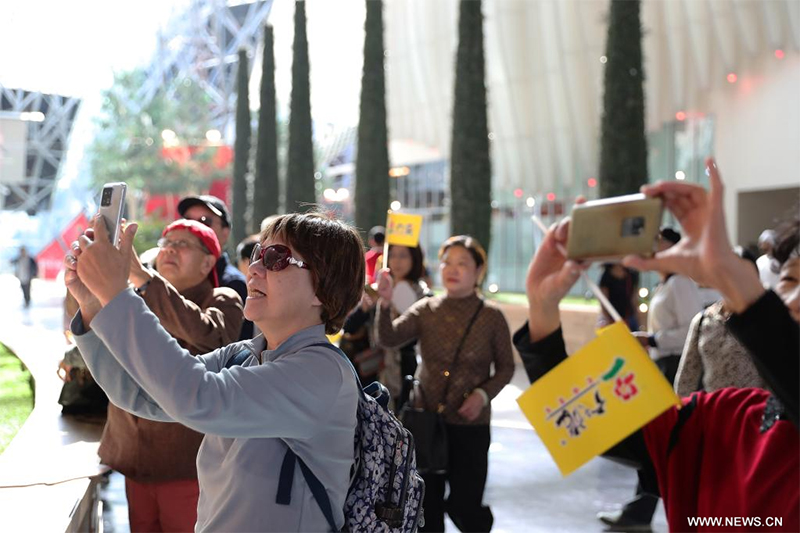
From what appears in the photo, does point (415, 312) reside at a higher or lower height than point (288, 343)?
lower

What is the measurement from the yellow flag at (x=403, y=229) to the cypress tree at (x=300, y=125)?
768 inches

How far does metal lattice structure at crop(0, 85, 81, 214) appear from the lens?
67750mm

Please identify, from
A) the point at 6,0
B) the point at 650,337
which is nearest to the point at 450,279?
the point at 650,337

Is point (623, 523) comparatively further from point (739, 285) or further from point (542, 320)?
point (739, 285)

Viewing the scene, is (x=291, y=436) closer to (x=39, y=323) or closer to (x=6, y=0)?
(x=39, y=323)

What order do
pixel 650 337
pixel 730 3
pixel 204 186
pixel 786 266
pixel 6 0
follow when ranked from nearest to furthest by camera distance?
pixel 786 266 < pixel 650 337 < pixel 730 3 < pixel 6 0 < pixel 204 186

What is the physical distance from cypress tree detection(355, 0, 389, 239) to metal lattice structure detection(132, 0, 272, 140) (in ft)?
111

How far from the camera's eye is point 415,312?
17.0ft

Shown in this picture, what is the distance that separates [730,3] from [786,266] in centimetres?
1787

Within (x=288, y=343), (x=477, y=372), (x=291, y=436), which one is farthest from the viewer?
(x=477, y=372)

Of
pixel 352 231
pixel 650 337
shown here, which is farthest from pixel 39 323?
pixel 352 231

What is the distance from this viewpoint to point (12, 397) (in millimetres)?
6535

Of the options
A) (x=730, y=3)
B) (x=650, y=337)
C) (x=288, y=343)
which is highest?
(x=730, y=3)

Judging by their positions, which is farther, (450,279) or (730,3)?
(730,3)
